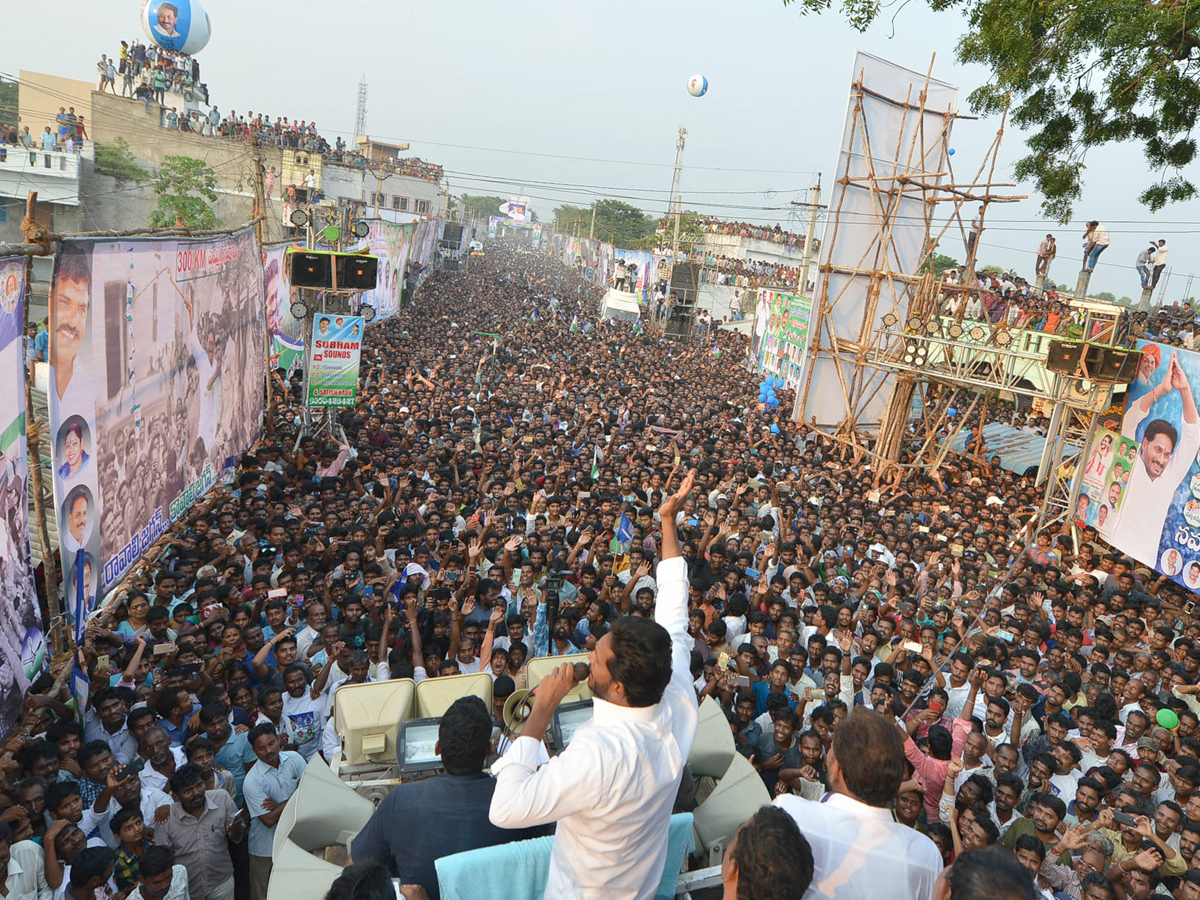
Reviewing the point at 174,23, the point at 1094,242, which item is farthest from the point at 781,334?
the point at 174,23

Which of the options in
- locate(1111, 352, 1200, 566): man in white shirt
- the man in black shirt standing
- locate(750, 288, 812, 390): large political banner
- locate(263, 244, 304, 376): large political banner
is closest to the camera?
the man in black shirt standing

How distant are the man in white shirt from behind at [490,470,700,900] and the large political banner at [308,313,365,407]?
9.57 m

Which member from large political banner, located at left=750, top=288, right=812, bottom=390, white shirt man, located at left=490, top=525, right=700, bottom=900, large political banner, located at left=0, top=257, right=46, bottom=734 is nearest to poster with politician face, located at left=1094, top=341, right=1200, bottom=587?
white shirt man, located at left=490, top=525, right=700, bottom=900

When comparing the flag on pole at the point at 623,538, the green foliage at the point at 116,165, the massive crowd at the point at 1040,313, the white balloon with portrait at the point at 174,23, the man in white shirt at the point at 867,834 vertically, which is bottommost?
the flag on pole at the point at 623,538

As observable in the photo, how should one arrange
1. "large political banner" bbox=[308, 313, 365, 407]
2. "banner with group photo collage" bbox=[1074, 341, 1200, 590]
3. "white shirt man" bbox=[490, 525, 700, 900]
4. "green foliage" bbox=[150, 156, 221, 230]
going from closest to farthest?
1. "white shirt man" bbox=[490, 525, 700, 900]
2. "banner with group photo collage" bbox=[1074, 341, 1200, 590]
3. "large political banner" bbox=[308, 313, 365, 407]
4. "green foliage" bbox=[150, 156, 221, 230]

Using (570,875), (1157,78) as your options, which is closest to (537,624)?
(570,875)

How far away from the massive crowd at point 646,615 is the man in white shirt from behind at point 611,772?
0.32 m

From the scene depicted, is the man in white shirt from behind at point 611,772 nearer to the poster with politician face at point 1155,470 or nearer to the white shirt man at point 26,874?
the white shirt man at point 26,874

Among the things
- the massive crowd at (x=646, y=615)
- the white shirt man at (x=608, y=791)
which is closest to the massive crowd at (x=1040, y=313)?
the massive crowd at (x=646, y=615)

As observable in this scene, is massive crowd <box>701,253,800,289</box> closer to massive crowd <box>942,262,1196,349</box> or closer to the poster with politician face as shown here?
massive crowd <box>942,262,1196,349</box>

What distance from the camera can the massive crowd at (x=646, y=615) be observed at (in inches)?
145

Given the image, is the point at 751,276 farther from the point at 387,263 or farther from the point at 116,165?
the point at 116,165

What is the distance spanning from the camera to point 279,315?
15297mm

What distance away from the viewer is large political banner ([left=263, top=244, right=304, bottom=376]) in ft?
46.3
